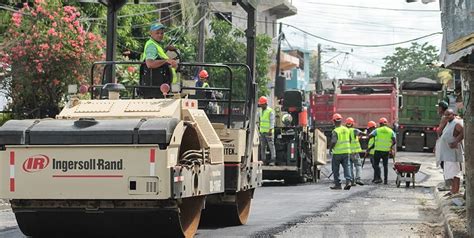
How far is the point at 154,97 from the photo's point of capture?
11.3 m

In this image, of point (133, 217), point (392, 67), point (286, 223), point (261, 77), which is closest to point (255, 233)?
point (286, 223)

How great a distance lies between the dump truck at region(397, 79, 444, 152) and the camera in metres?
44.0

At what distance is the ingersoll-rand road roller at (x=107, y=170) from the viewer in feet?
29.9

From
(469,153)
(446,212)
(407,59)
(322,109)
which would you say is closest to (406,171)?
(446,212)

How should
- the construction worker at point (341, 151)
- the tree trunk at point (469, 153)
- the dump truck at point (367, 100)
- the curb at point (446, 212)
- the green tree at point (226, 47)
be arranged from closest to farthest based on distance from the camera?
the tree trunk at point (469, 153) → the curb at point (446, 212) → the construction worker at point (341, 151) → the dump truck at point (367, 100) → the green tree at point (226, 47)

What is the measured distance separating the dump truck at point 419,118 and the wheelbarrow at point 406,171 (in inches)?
802

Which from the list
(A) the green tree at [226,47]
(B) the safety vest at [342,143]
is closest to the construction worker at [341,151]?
(B) the safety vest at [342,143]

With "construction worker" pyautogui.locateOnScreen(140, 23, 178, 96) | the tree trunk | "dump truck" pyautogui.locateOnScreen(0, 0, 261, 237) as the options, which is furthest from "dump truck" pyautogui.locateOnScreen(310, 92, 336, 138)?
"dump truck" pyautogui.locateOnScreen(0, 0, 261, 237)

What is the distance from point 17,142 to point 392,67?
357 ft

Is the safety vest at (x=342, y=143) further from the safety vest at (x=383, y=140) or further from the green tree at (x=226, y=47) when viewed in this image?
the green tree at (x=226, y=47)

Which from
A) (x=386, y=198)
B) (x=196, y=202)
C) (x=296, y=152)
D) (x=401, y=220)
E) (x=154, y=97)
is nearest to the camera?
(x=196, y=202)

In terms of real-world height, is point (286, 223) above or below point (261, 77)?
below

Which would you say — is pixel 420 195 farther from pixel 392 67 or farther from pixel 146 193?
pixel 392 67

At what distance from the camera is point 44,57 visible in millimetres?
21609
